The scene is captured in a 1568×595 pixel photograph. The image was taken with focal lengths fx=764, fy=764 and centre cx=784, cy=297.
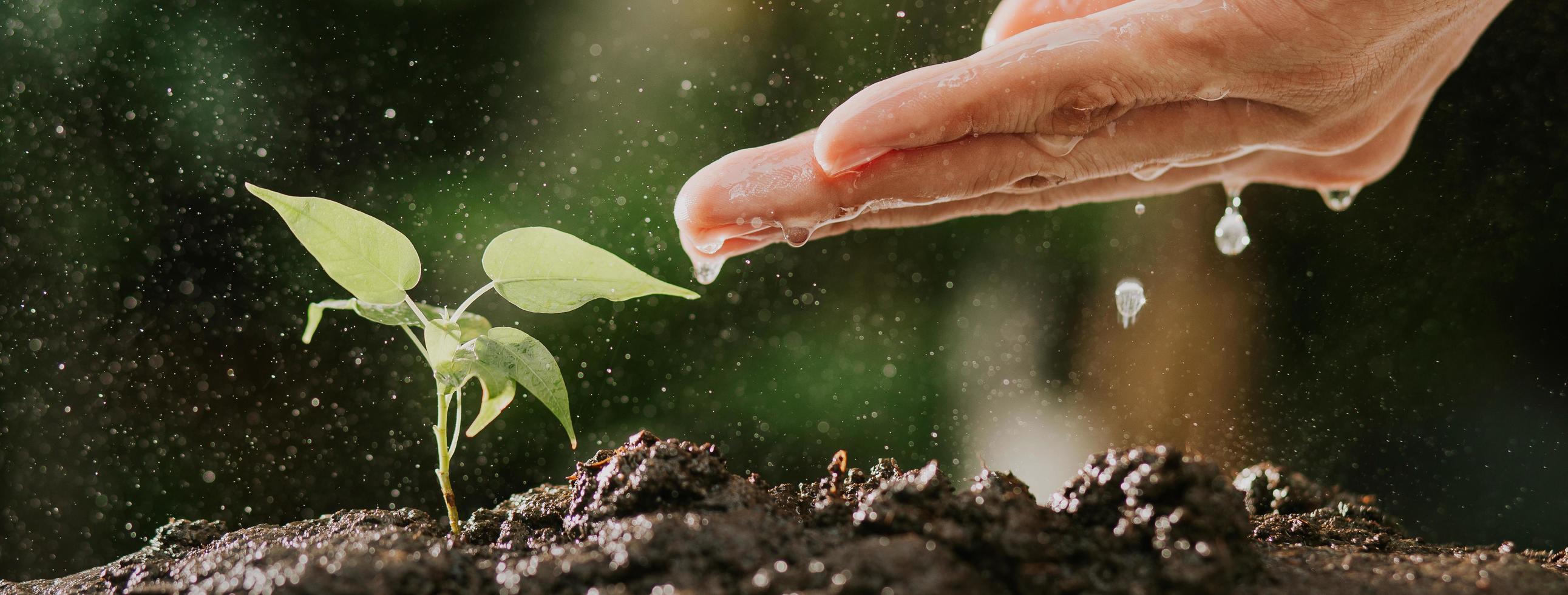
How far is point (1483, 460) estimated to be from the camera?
1.14 meters

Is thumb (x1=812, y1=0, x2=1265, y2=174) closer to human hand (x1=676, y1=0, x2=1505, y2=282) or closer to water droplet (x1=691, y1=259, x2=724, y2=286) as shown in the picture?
human hand (x1=676, y1=0, x2=1505, y2=282)

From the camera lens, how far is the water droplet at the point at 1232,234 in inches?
50.4

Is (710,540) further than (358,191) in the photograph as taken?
No

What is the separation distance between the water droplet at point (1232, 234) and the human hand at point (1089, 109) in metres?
0.38

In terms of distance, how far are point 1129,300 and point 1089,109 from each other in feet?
2.55

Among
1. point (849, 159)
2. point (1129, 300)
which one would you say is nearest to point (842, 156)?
point (849, 159)

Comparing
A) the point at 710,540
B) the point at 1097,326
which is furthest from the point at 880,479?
the point at 1097,326

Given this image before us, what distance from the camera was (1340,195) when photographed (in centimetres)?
114

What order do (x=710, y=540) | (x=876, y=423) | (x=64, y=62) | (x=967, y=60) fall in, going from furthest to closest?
1. (x=876, y=423)
2. (x=64, y=62)
3. (x=967, y=60)
4. (x=710, y=540)

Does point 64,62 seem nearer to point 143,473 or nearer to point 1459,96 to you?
point 143,473

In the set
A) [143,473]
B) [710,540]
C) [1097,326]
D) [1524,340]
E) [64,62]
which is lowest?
[710,540]

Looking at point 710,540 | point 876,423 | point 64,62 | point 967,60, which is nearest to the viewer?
point 710,540

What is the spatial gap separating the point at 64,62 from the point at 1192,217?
1.81m

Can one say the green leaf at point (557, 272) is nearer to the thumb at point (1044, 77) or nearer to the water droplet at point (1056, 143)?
the thumb at point (1044, 77)
